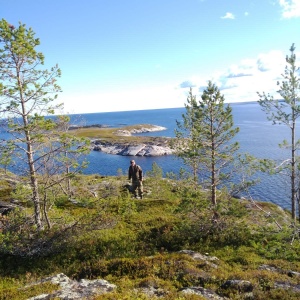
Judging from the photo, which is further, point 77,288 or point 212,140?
point 212,140

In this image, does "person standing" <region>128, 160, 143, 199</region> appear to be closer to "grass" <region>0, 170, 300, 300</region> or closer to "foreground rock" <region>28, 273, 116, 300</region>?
"grass" <region>0, 170, 300, 300</region>

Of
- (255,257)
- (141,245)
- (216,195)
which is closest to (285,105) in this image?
(216,195)

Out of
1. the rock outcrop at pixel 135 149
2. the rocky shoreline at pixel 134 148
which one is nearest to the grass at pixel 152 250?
the rocky shoreline at pixel 134 148

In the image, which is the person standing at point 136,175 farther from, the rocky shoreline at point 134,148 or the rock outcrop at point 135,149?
the rock outcrop at point 135,149

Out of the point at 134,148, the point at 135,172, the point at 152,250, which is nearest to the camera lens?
the point at 152,250

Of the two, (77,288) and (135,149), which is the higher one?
(77,288)

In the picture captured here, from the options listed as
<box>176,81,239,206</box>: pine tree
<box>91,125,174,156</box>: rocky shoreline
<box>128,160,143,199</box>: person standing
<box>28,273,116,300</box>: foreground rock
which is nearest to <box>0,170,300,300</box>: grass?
<box>28,273,116,300</box>: foreground rock

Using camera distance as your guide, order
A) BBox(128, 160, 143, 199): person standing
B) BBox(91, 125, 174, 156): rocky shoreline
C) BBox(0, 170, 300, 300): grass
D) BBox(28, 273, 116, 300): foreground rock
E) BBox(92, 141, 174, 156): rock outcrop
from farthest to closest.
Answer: BBox(91, 125, 174, 156): rocky shoreline < BBox(92, 141, 174, 156): rock outcrop < BBox(128, 160, 143, 199): person standing < BBox(0, 170, 300, 300): grass < BBox(28, 273, 116, 300): foreground rock

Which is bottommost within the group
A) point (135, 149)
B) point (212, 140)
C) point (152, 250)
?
point (135, 149)

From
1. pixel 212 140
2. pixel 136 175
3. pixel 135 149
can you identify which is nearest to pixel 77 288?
pixel 212 140

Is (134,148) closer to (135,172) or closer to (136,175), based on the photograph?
(136,175)

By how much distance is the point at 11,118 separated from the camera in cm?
1359

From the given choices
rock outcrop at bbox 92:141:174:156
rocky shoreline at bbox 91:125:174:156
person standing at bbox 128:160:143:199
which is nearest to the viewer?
person standing at bbox 128:160:143:199

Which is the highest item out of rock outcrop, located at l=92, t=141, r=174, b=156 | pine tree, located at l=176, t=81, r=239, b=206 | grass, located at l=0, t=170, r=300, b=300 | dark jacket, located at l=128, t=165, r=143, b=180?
pine tree, located at l=176, t=81, r=239, b=206
